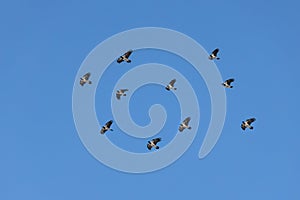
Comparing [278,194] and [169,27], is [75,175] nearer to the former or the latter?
[169,27]

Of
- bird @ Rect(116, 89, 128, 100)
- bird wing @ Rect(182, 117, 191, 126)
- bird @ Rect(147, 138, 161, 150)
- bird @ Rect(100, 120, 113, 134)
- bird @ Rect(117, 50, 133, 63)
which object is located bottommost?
bird @ Rect(147, 138, 161, 150)

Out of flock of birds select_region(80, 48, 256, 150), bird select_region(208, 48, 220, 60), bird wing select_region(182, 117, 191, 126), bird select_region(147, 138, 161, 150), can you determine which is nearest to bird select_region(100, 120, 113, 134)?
flock of birds select_region(80, 48, 256, 150)

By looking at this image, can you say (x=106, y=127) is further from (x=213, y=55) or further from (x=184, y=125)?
(x=213, y=55)

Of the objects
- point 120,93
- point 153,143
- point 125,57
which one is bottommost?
point 153,143

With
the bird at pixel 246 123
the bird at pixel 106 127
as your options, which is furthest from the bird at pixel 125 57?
the bird at pixel 246 123

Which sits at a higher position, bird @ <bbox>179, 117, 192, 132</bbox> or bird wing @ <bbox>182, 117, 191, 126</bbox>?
bird wing @ <bbox>182, 117, 191, 126</bbox>

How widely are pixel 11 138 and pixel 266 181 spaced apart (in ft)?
2.96

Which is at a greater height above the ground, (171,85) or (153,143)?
(171,85)

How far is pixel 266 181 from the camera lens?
1.62m

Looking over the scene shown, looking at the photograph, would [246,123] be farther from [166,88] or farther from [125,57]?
[125,57]

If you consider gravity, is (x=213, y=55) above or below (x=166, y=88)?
above

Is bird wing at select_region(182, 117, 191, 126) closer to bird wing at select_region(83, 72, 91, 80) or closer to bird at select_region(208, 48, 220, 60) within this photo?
bird at select_region(208, 48, 220, 60)

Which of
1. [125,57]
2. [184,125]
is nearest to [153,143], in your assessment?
[184,125]

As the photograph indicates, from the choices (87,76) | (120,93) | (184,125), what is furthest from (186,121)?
(87,76)
